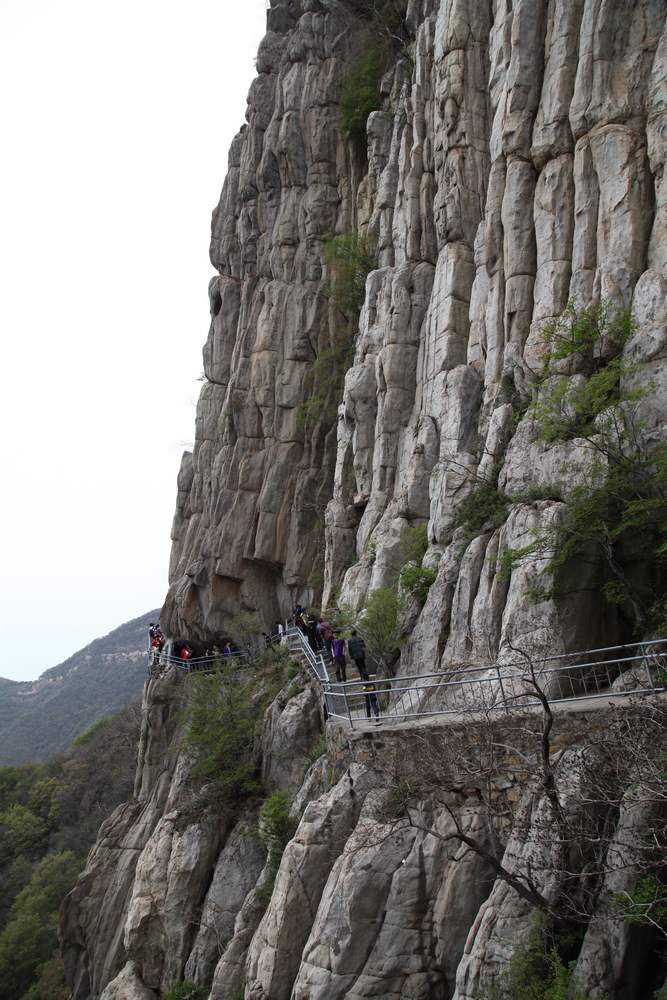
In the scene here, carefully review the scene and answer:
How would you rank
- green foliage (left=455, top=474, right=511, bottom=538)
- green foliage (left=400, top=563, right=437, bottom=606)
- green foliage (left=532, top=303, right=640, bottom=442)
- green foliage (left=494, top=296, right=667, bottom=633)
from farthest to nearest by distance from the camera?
green foliage (left=400, top=563, right=437, bottom=606), green foliage (left=455, top=474, right=511, bottom=538), green foliage (left=532, top=303, right=640, bottom=442), green foliage (left=494, top=296, right=667, bottom=633)

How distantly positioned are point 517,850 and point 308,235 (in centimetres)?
3584

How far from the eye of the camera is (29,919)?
139 feet

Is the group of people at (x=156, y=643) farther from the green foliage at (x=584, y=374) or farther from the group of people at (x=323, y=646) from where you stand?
the green foliage at (x=584, y=374)

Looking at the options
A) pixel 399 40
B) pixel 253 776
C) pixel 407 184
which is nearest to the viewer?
pixel 253 776

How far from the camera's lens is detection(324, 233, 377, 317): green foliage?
36.6 m

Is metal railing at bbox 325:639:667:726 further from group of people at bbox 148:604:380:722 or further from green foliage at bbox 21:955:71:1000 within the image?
green foliage at bbox 21:955:71:1000

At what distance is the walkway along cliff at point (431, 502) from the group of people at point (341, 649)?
1.04 metres

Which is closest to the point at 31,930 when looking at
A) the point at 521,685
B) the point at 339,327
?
the point at 339,327

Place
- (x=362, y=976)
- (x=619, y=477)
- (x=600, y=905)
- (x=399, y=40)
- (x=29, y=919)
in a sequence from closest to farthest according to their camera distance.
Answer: (x=600, y=905), (x=362, y=976), (x=619, y=477), (x=399, y=40), (x=29, y=919)

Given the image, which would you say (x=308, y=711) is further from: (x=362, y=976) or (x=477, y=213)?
(x=477, y=213)

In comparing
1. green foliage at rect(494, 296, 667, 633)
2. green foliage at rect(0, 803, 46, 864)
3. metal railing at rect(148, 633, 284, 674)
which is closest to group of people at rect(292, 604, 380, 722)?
green foliage at rect(494, 296, 667, 633)

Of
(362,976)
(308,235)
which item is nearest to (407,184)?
(308,235)

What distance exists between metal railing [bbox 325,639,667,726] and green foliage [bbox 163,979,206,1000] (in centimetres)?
840

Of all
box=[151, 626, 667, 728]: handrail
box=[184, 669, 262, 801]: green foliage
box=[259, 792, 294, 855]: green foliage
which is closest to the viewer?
box=[151, 626, 667, 728]: handrail
